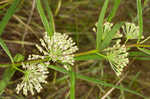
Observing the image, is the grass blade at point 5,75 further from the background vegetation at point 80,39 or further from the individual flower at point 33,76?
the background vegetation at point 80,39

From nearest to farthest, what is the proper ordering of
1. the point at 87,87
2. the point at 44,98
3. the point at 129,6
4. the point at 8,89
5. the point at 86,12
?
the point at 8,89 → the point at 44,98 → the point at 87,87 → the point at 86,12 → the point at 129,6

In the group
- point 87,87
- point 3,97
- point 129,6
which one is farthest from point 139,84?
point 3,97

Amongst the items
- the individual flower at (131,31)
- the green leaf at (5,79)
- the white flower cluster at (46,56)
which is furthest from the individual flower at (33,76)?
the individual flower at (131,31)

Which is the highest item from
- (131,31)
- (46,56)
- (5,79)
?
(131,31)

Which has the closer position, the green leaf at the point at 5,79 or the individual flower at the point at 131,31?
the green leaf at the point at 5,79

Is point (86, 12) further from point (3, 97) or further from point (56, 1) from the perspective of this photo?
point (3, 97)

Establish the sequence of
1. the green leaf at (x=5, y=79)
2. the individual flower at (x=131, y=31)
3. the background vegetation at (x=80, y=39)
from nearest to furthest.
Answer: the green leaf at (x=5, y=79)
the individual flower at (x=131, y=31)
the background vegetation at (x=80, y=39)

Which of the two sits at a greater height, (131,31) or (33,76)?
(131,31)

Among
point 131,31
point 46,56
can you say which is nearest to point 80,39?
point 131,31

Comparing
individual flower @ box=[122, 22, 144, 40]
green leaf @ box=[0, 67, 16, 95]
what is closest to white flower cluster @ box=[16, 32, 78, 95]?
green leaf @ box=[0, 67, 16, 95]

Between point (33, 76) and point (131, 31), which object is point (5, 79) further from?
point (131, 31)

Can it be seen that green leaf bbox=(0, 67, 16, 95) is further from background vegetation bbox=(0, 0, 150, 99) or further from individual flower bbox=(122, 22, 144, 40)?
individual flower bbox=(122, 22, 144, 40)
